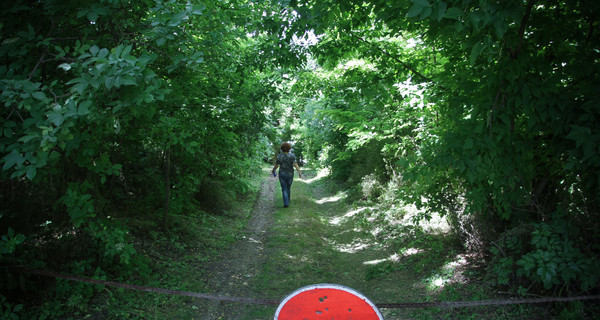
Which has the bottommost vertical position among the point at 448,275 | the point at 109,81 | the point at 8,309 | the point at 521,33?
the point at 448,275

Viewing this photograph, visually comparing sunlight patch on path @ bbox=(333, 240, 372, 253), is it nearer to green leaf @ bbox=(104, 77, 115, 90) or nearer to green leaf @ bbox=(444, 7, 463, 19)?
green leaf @ bbox=(444, 7, 463, 19)

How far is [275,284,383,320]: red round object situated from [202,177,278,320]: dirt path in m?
2.71

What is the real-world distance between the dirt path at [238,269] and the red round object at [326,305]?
2.71 metres

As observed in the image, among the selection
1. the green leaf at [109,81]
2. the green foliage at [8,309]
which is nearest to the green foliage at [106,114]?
the green leaf at [109,81]

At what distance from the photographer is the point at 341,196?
14258 millimetres

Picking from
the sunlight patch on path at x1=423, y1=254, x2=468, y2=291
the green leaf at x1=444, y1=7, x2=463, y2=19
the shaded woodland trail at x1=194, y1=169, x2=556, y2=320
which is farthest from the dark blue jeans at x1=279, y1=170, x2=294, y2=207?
the green leaf at x1=444, y1=7, x2=463, y2=19

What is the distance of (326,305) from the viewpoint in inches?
91.7

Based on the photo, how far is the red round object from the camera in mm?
2254

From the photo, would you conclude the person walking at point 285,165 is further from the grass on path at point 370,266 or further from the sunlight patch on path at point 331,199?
the sunlight patch on path at point 331,199

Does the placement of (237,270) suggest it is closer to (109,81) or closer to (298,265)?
(298,265)

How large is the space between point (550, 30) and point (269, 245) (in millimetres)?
5941

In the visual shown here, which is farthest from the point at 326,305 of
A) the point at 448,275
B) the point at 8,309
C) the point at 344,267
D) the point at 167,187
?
the point at 167,187

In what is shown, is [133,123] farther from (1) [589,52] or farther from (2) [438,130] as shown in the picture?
(1) [589,52]

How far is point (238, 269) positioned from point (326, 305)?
173 inches
